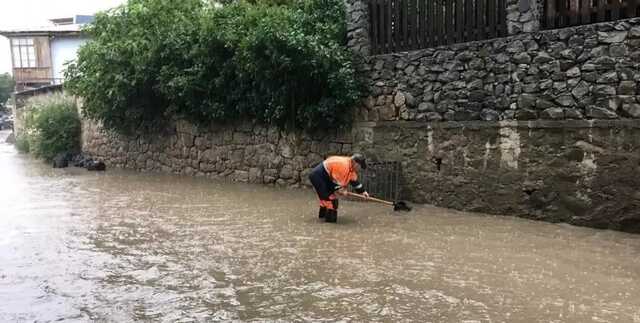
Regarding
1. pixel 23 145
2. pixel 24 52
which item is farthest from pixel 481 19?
pixel 24 52

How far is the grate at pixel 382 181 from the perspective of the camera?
9.97 m

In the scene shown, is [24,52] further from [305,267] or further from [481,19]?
[305,267]

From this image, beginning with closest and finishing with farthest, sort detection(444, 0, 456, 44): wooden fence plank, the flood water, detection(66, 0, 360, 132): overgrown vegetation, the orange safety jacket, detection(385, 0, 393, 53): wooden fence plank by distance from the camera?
1. the flood water
2. the orange safety jacket
3. detection(444, 0, 456, 44): wooden fence plank
4. detection(385, 0, 393, 53): wooden fence plank
5. detection(66, 0, 360, 132): overgrown vegetation

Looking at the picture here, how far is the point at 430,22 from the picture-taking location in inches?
388

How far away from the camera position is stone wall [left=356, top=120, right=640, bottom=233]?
7.43 m

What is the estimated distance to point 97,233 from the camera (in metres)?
8.38

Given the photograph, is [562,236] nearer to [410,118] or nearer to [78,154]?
[410,118]

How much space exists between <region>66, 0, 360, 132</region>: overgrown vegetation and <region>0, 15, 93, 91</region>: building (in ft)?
58.5

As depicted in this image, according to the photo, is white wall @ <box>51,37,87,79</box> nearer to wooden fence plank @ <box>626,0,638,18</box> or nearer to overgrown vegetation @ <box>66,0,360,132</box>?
overgrown vegetation @ <box>66,0,360,132</box>

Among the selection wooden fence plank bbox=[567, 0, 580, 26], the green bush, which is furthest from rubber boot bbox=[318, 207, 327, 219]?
the green bush

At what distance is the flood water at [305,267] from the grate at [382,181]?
411mm

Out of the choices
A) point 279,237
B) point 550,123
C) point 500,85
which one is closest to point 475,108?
point 500,85

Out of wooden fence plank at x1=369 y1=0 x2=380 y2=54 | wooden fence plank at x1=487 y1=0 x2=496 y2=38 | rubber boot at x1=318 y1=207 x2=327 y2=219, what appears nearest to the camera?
rubber boot at x1=318 y1=207 x2=327 y2=219

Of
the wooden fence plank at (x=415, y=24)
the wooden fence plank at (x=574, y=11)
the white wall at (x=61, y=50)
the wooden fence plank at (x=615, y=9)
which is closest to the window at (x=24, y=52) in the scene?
the white wall at (x=61, y=50)
